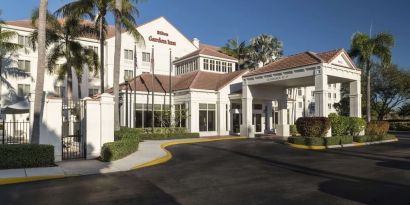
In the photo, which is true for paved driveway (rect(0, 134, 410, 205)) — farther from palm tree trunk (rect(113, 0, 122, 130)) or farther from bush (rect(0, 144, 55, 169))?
palm tree trunk (rect(113, 0, 122, 130))

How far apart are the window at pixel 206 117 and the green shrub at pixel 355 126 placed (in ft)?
41.0

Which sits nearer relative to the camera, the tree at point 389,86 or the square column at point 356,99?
the square column at point 356,99

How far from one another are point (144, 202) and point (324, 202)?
14.0 ft

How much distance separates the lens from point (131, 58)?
42406mm

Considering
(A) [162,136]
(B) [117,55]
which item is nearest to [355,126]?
(A) [162,136]

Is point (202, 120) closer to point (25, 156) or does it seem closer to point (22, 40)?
point (25, 156)

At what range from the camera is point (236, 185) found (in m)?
9.91

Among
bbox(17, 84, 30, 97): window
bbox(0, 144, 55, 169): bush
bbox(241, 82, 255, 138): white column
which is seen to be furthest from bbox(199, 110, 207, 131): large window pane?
bbox(17, 84, 30, 97): window

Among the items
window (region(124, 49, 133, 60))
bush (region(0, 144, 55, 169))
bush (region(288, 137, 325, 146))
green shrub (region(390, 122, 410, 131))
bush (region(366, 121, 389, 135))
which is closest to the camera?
bush (region(0, 144, 55, 169))

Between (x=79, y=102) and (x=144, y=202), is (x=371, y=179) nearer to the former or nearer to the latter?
(x=144, y=202)

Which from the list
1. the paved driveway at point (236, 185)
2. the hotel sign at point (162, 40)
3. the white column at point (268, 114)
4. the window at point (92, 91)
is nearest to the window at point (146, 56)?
the hotel sign at point (162, 40)

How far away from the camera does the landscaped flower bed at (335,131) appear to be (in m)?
21.8

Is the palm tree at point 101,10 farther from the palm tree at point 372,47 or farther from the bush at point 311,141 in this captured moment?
the palm tree at point 372,47

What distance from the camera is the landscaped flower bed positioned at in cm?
2175
